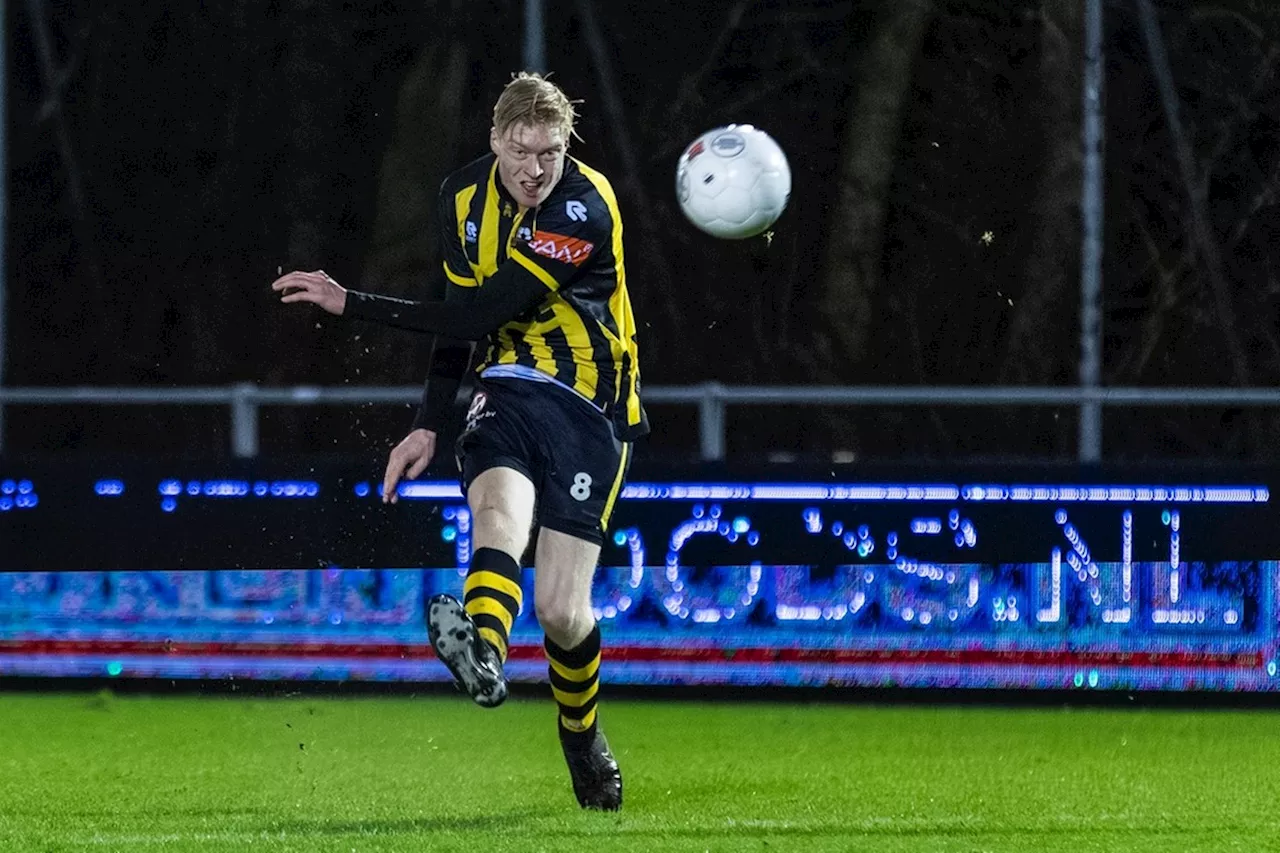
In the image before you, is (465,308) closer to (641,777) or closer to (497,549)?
(497,549)

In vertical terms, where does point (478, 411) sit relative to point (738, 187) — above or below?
below

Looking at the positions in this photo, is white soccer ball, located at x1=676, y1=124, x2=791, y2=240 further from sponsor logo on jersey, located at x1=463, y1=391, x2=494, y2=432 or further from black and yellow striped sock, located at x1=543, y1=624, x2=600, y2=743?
black and yellow striped sock, located at x1=543, y1=624, x2=600, y2=743

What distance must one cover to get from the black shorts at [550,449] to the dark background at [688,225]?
7079 mm

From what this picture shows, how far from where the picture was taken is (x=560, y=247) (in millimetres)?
6102

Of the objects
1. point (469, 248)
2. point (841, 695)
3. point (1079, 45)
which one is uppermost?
point (1079, 45)

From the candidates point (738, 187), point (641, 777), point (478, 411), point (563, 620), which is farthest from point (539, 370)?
point (641, 777)

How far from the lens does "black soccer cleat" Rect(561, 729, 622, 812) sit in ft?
20.8

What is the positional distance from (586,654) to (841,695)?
9.47 feet

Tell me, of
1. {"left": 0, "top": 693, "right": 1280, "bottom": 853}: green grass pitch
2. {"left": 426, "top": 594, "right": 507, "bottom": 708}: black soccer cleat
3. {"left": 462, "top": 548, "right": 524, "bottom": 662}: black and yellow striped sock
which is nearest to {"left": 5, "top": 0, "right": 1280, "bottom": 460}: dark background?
{"left": 0, "top": 693, "right": 1280, "bottom": 853}: green grass pitch

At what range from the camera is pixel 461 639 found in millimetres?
5516

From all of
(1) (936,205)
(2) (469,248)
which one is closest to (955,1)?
(1) (936,205)

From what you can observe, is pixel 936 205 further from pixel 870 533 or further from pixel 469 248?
pixel 469 248

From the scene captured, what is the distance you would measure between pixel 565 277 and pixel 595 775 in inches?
49.2

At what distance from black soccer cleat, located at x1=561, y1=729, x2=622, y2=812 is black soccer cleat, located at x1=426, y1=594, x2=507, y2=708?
836mm
